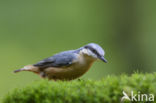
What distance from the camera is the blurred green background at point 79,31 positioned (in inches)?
301

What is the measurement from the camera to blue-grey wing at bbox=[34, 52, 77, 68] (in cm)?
296

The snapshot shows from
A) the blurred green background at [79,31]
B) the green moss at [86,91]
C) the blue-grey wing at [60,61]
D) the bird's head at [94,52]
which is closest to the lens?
the green moss at [86,91]

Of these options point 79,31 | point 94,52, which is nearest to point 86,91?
point 94,52

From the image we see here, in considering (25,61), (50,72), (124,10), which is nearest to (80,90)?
(50,72)

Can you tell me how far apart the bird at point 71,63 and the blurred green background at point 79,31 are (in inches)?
173

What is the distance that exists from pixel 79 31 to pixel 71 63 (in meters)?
5.54

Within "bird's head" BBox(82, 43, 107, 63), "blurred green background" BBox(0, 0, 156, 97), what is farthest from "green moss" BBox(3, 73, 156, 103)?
"blurred green background" BBox(0, 0, 156, 97)

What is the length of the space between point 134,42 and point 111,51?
868mm

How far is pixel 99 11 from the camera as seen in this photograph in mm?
8609

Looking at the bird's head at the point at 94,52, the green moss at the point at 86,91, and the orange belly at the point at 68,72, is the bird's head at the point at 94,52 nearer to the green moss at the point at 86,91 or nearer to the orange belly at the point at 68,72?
the orange belly at the point at 68,72

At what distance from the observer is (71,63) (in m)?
2.94

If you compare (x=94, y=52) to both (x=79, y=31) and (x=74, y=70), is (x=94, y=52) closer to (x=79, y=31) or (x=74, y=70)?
(x=74, y=70)

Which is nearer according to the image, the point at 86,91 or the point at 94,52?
the point at 86,91

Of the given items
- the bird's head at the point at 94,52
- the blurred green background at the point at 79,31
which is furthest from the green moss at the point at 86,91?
the blurred green background at the point at 79,31
